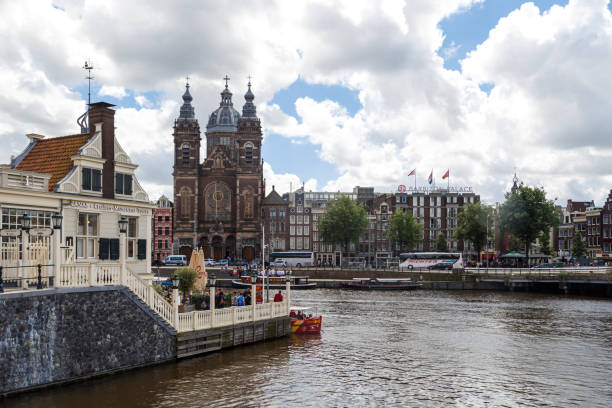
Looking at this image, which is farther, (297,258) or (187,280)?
(297,258)

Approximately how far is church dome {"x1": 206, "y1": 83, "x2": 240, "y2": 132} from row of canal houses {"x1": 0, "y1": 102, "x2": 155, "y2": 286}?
104671 mm

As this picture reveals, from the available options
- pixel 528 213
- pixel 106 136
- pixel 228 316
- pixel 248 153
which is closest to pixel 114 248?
pixel 106 136

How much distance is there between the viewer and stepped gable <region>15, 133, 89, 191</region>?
34438mm

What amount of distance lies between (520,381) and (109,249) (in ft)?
73.5

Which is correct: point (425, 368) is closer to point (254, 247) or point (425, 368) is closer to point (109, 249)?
point (109, 249)

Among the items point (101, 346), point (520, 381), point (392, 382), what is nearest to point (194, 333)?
point (101, 346)

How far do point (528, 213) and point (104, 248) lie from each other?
294 feet

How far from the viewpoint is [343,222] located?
124 metres

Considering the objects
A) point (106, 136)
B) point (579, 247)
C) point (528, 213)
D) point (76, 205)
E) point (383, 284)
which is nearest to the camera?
point (76, 205)

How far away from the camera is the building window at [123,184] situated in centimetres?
3684

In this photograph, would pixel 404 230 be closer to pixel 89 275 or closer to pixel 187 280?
pixel 187 280

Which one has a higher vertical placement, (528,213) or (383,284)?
(528,213)

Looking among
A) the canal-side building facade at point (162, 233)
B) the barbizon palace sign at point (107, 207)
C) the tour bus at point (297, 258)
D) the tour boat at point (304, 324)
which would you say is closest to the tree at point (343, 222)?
the tour bus at point (297, 258)

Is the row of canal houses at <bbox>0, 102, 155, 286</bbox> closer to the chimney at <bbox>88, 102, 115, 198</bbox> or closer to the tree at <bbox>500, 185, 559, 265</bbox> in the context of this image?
the chimney at <bbox>88, 102, 115, 198</bbox>
